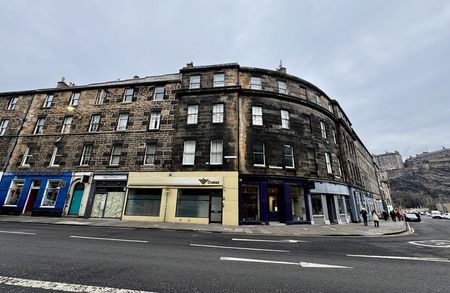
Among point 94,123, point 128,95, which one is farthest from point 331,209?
point 94,123

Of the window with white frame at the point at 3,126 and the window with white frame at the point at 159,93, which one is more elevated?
the window with white frame at the point at 159,93

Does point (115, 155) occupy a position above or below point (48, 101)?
below

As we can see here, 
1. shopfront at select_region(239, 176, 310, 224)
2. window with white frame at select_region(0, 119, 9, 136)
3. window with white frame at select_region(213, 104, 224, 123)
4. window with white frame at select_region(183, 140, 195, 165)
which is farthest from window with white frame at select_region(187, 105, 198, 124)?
window with white frame at select_region(0, 119, 9, 136)

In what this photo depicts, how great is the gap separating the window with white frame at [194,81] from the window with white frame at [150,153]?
24.0ft

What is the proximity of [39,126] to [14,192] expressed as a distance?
23.9ft

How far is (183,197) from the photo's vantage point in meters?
17.0

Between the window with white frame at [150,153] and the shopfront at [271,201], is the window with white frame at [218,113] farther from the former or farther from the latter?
the window with white frame at [150,153]

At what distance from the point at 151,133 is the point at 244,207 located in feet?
37.7

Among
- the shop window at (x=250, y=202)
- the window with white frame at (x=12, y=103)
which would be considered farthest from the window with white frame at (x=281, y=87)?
the window with white frame at (x=12, y=103)

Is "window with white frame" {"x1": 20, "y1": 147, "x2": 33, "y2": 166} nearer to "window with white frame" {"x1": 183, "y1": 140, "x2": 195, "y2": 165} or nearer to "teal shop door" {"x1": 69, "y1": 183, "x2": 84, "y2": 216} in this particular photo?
"teal shop door" {"x1": 69, "y1": 183, "x2": 84, "y2": 216}

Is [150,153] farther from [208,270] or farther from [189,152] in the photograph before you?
[208,270]

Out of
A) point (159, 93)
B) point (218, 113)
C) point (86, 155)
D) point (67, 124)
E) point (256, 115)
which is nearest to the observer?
point (218, 113)

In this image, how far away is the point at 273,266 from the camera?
211 inches

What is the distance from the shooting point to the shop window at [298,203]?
1775cm
